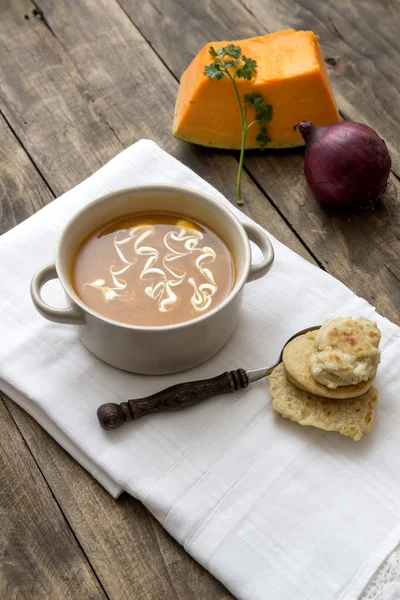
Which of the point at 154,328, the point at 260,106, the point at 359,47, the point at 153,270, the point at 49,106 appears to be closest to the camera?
the point at 154,328

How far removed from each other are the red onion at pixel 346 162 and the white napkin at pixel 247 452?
22 centimetres

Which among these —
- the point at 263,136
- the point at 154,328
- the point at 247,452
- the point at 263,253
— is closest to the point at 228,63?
the point at 263,136

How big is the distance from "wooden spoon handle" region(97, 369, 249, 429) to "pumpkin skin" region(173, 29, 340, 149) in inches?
25.0

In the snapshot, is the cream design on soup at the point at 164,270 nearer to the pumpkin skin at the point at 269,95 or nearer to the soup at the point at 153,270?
the soup at the point at 153,270

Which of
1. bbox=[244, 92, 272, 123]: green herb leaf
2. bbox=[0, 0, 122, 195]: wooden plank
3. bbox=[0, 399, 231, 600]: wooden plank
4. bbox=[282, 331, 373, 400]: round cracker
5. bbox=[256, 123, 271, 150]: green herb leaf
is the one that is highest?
bbox=[0, 0, 122, 195]: wooden plank

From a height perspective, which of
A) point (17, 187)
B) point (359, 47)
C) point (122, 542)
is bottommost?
point (122, 542)

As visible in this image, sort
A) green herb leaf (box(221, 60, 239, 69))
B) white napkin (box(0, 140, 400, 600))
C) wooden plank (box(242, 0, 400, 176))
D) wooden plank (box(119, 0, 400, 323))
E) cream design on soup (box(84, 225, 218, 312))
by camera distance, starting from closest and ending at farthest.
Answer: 1. white napkin (box(0, 140, 400, 600))
2. cream design on soup (box(84, 225, 218, 312))
3. wooden plank (box(119, 0, 400, 323))
4. green herb leaf (box(221, 60, 239, 69))
5. wooden plank (box(242, 0, 400, 176))

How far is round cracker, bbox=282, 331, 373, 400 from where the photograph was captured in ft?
3.53

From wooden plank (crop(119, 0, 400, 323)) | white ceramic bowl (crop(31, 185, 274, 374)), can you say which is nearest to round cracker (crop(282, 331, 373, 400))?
white ceramic bowl (crop(31, 185, 274, 374))

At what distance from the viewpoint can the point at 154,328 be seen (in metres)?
1.03

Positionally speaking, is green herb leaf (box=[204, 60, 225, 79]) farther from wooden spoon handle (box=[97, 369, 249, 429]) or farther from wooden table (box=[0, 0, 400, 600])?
wooden spoon handle (box=[97, 369, 249, 429])

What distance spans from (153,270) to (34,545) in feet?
1.57

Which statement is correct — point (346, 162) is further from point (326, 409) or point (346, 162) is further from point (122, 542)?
point (122, 542)

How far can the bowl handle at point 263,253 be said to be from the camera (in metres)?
1.13
